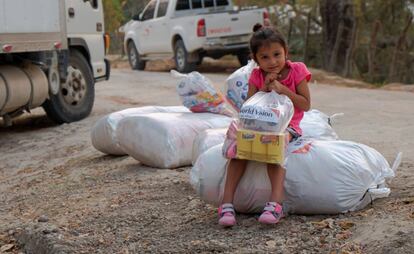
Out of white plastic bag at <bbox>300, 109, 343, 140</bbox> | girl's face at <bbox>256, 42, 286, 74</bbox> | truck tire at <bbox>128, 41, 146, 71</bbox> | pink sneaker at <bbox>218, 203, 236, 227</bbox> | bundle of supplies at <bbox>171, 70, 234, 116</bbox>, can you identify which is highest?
girl's face at <bbox>256, 42, 286, 74</bbox>

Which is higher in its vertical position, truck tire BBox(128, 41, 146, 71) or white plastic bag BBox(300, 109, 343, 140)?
white plastic bag BBox(300, 109, 343, 140)

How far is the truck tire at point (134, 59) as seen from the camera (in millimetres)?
22062

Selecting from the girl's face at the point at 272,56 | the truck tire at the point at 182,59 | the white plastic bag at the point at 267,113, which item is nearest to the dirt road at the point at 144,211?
the white plastic bag at the point at 267,113

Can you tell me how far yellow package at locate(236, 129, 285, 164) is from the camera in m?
4.12

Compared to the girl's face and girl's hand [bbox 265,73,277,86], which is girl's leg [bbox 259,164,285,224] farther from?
the girl's face

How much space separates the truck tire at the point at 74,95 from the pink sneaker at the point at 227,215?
640 centimetres

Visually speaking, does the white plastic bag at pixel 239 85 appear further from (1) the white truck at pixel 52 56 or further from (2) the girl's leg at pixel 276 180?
(1) the white truck at pixel 52 56

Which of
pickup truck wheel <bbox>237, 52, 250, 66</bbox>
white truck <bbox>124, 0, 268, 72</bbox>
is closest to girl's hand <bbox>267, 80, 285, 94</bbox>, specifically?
white truck <bbox>124, 0, 268, 72</bbox>

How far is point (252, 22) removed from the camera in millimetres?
18141

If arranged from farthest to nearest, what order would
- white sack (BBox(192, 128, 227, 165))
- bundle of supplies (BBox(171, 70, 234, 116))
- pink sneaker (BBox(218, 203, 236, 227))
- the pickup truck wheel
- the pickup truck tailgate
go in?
the pickup truck wheel → the pickup truck tailgate → bundle of supplies (BBox(171, 70, 234, 116)) → white sack (BBox(192, 128, 227, 165)) → pink sneaker (BBox(218, 203, 236, 227))

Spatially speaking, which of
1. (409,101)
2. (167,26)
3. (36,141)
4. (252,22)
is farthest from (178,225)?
(167,26)

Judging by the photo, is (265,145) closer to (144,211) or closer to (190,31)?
(144,211)

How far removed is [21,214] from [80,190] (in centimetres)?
59

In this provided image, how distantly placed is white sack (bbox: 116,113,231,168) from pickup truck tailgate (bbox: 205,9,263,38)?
38.2 ft
